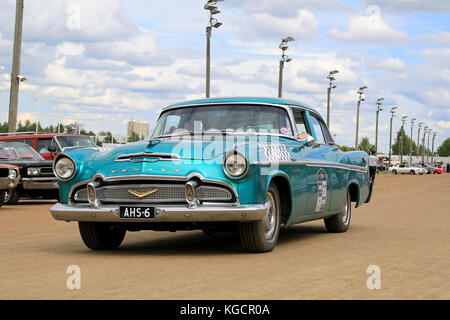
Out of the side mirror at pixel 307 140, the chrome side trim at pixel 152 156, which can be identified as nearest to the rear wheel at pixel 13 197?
the side mirror at pixel 307 140

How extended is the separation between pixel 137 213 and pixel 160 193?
30 cm

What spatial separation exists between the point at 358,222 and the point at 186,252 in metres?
5.58

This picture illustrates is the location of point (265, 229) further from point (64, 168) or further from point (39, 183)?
point (39, 183)

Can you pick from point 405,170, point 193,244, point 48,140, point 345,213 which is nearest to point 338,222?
point 345,213

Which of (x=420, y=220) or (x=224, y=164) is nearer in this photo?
(x=224, y=164)

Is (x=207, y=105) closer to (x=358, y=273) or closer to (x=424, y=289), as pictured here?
(x=358, y=273)

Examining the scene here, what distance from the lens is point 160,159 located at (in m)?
7.68

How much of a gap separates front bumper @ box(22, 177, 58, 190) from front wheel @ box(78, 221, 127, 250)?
10.3m

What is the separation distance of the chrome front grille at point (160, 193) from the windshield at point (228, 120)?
1444 mm

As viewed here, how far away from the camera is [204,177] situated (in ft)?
24.7

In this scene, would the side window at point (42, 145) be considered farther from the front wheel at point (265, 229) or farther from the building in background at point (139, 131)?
the front wheel at point (265, 229)

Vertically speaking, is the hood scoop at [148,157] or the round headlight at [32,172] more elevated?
the hood scoop at [148,157]

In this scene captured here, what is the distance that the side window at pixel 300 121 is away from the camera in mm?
9648
